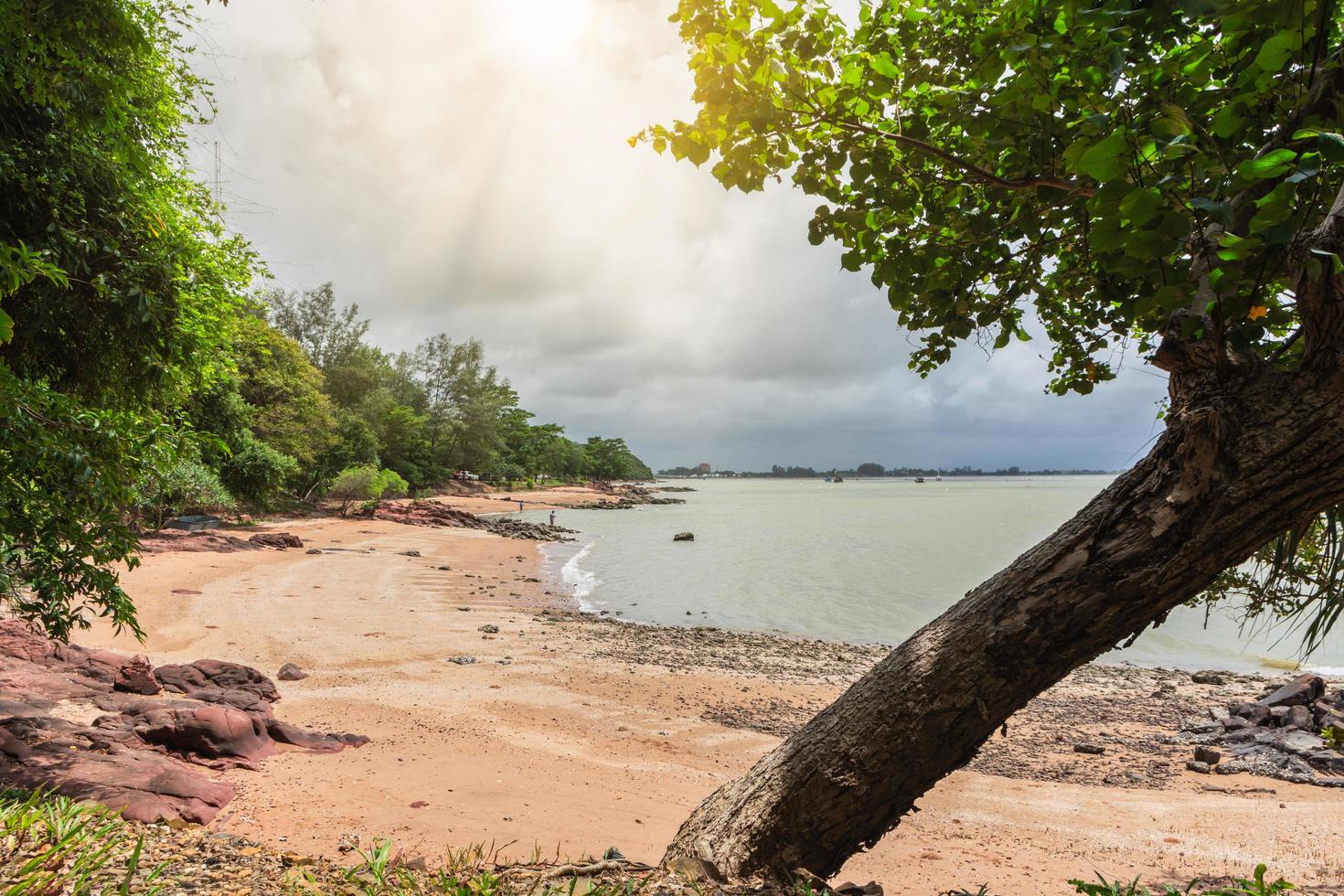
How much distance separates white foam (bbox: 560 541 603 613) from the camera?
19.5 meters

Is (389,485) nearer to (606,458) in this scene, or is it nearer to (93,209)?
(93,209)

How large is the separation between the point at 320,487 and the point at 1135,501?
147 ft

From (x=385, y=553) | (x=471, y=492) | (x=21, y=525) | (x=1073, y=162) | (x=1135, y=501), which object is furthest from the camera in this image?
(x=471, y=492)

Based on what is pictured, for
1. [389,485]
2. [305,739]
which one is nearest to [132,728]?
[305,739]

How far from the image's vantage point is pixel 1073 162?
2.02 m

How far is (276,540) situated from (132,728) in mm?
19823

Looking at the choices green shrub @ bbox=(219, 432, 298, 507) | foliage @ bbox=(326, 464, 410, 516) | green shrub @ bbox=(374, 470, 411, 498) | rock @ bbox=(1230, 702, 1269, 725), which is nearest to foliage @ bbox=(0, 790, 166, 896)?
rock @ bbox=(1230, 702, 1269, 725)

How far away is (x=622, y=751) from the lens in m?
7.14

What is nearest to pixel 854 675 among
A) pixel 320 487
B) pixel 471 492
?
pixel 320 487

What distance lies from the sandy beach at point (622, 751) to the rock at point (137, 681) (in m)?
1.34

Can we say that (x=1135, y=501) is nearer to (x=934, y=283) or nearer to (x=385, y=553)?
(x=934, y=283)

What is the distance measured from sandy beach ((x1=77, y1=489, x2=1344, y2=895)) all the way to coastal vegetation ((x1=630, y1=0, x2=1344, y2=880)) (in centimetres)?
254

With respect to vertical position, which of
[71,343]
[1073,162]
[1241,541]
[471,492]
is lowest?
[471,492]

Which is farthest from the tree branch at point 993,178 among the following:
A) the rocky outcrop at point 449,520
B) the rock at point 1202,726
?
the rocky outcrop at point 449,520
